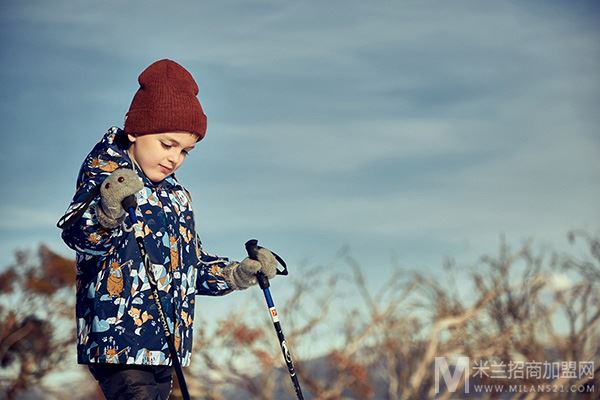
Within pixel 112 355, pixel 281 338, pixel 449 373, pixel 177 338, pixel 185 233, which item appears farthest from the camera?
pixel 449 373

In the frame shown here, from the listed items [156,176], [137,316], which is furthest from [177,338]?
[156,176]

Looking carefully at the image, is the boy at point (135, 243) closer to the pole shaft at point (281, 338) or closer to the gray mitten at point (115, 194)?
the gray mitten at point (115, 194)

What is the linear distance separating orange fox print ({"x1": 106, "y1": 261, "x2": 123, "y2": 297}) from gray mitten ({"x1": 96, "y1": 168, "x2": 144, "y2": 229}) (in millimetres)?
173

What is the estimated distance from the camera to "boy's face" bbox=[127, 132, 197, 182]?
8.87ft

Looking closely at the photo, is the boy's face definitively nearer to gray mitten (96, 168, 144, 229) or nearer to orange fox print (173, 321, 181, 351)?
gray mitten (96, 168, 144, 229)

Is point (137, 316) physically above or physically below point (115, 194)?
below

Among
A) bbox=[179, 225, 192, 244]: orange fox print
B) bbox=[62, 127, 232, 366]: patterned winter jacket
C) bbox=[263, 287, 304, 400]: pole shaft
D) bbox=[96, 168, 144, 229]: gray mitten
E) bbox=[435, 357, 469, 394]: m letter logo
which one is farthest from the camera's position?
bbox=[435, 357, 469, 394]: m letter logo

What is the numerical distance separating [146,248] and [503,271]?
7535mm

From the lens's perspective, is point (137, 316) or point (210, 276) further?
point (210, 276)

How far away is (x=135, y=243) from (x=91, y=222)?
0.66 feet

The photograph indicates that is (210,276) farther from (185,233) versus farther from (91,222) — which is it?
(91,222)

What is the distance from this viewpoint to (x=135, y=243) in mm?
2574

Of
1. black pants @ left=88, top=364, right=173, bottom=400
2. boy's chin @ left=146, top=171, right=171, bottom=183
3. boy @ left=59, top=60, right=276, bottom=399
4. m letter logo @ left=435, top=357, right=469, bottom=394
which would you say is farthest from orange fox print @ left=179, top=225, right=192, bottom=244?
m letter logo @ left=435, top=357, right=469, bottom=394

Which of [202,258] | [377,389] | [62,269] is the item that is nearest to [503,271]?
[377,389]
